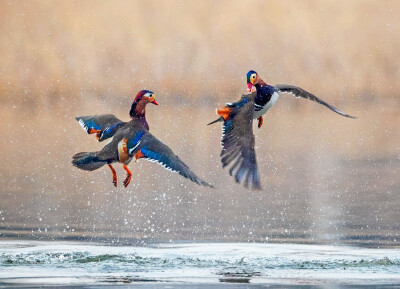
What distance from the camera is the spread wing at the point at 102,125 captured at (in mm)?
12680

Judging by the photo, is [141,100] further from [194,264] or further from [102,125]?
[194,264]

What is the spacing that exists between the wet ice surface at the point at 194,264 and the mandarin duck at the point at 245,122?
0.98 metres

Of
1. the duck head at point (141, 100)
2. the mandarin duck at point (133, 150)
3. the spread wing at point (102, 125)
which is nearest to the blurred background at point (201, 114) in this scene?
the spread wing at point (102, 125)

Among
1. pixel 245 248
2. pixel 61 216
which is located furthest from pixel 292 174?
pixel 245 248

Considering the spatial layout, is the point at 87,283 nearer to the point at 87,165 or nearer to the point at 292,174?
the point at 87,165

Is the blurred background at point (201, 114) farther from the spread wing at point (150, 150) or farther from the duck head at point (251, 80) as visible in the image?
the duck head at point (251, 80)

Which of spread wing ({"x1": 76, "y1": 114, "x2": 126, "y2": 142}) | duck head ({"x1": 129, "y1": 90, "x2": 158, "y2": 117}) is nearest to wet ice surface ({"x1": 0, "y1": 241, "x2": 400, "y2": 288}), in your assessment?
spread wing ({"x1": 76, "y1": 114, "x2": 126, "y2": 142})

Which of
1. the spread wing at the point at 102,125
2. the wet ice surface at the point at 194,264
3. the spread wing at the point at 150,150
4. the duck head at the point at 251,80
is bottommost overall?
the wet ice surface at the point at 194,264

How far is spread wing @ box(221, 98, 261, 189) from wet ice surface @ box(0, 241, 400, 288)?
92 cm

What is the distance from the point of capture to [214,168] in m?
21.2

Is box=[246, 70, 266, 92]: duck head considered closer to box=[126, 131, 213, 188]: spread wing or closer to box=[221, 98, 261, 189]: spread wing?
box=[221, 98, 261, 189]: spread wing

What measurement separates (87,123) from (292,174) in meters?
7.59

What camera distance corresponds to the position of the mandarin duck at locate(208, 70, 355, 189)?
1241cm

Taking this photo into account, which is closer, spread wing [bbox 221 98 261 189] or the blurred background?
spread wing [bbox 221 98 261 189]
